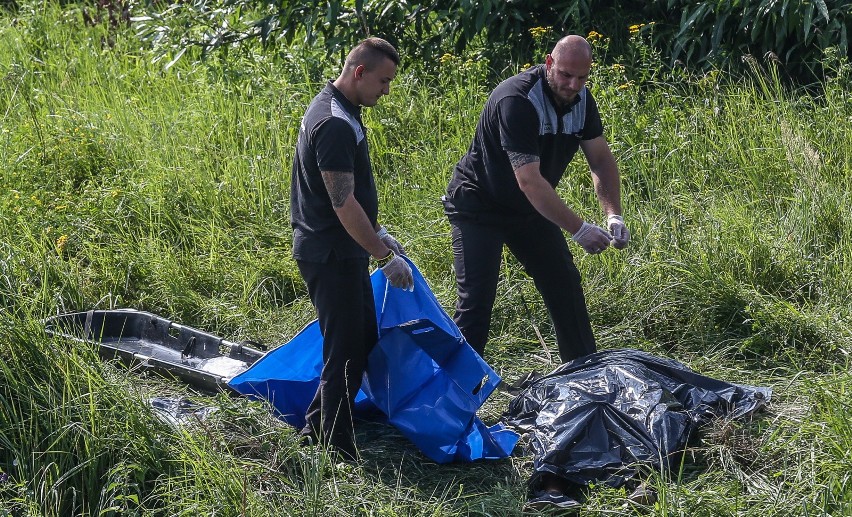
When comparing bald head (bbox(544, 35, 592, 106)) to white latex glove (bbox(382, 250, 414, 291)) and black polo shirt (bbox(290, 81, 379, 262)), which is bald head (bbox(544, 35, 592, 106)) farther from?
white latex glove (bbox(382, 250, 414, 291))

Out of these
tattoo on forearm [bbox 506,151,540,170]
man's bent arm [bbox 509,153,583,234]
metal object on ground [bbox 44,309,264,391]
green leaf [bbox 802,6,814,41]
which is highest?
green leaf [bbox 802,6,814,41]

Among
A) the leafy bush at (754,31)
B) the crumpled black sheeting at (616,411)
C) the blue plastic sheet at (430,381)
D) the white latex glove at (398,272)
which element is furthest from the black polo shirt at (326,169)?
the leafy bush at (754,31)

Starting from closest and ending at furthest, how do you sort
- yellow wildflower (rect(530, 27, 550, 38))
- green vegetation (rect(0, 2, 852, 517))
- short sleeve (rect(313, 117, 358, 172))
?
green vegetation (rect(0, 2, 852, 517)) → short sleeve (rect(313, 117, 358, 172)) → yellow wildflower (rect(530, 27, 550, 38))

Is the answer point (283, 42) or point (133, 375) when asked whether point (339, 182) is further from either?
point (283, 42)

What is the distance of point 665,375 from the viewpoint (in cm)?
465

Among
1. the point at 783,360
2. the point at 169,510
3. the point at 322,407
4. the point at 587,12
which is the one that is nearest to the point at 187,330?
the point at 322,407

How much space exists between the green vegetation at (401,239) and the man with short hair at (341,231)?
275mm

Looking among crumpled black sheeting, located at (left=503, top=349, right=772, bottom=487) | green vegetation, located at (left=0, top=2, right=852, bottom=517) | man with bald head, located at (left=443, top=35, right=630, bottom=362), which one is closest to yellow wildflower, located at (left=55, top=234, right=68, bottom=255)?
green vegetation, located at (left=0, top=2, right=852, bottom=517)

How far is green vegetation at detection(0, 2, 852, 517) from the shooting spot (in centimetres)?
395

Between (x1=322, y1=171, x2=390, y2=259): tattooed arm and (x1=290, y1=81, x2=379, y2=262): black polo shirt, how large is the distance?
0.12ft

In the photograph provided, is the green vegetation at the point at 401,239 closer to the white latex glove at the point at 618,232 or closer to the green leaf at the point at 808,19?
the green leaf at the point at 808,19

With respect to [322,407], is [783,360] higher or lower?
Result: lower

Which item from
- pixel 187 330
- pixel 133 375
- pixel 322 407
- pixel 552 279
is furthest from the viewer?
pixel 187 330

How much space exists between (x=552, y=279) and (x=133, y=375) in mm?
2176
